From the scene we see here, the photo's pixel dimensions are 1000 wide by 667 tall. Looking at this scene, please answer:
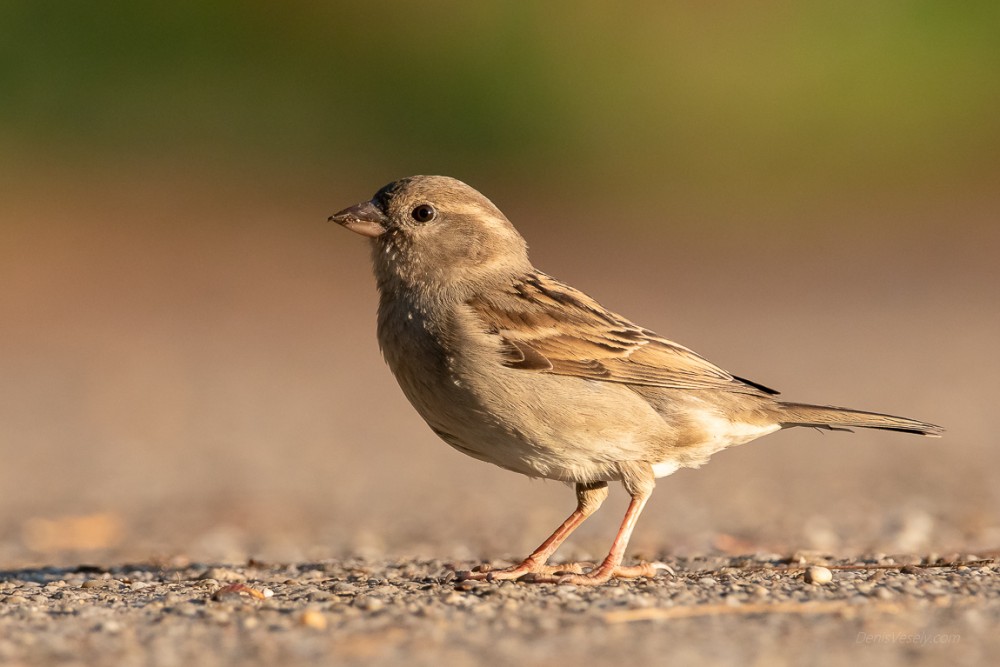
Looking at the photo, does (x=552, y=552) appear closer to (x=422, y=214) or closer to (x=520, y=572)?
(x=520, y=572)

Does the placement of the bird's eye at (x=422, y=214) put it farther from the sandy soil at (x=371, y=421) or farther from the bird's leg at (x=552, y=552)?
the sandy soil at (x=371, y=421)

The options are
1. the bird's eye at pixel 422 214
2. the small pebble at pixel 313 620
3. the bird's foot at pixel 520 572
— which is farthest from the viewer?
the bird's eye at pixel 422 214

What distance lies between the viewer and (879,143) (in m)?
28.0

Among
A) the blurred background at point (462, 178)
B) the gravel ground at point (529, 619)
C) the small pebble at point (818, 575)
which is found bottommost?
the gravel ground at point (529, 619)

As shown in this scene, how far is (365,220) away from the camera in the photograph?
23.4 ft

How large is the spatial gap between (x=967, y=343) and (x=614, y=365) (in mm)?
10790

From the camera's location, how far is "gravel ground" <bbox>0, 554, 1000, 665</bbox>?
4.62 m

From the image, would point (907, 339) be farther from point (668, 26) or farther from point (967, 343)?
point (668, 26)

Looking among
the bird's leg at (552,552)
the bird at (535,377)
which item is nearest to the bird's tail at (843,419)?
the bird at (535,377)

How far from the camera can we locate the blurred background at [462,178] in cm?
1227

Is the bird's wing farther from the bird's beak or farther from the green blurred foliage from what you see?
the green blurred foliage

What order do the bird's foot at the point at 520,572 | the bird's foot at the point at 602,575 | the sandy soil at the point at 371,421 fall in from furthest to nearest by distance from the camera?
the bird's foot at the point at 520,572
the bird's foot at the point at 602,575
the sandy soil at the point at 371,421

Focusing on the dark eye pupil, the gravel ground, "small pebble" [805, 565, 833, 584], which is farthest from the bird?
"small pebble" [805, 565, 833, 584]

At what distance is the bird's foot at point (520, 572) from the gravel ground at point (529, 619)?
147 mm
